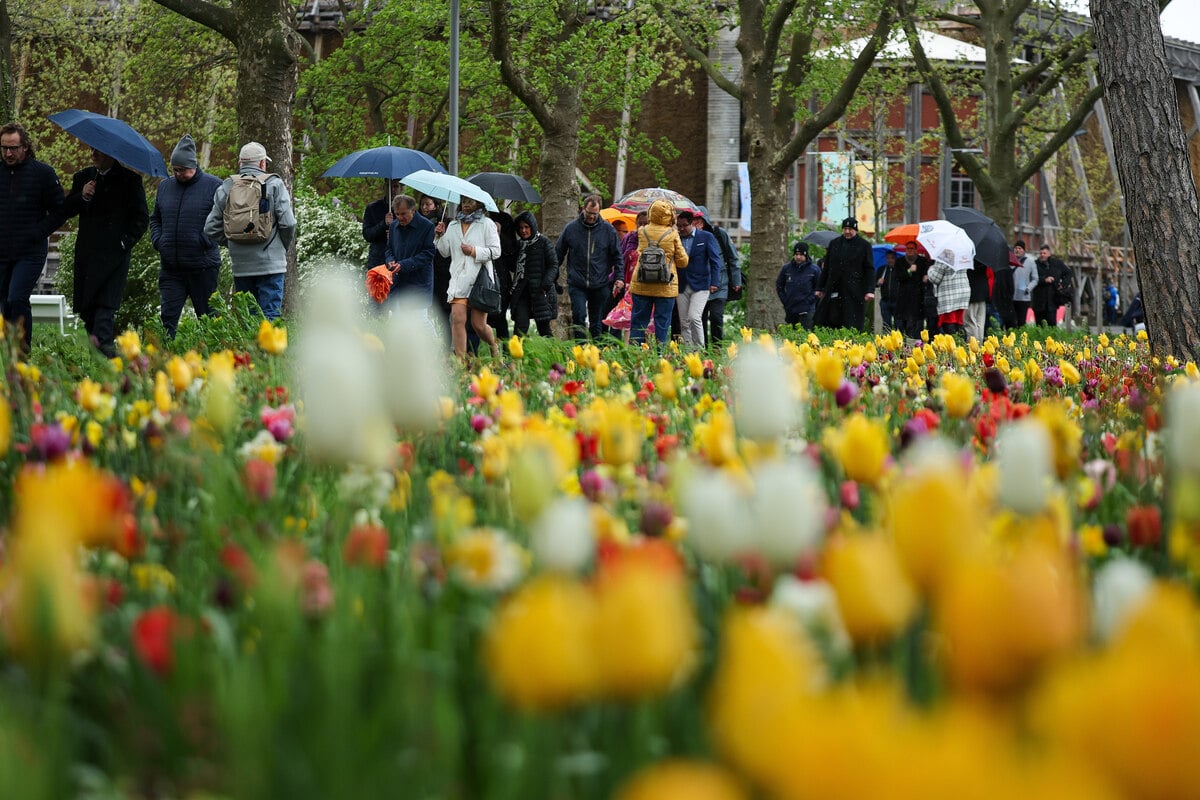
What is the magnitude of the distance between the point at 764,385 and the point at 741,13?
1993cm

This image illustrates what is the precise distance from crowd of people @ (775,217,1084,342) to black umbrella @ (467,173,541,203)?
3469 millimetres

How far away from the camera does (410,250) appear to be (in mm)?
11930

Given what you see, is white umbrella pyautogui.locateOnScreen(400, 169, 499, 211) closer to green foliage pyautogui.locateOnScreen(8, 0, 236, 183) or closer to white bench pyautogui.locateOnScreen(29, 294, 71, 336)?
white bench pyautogui.locateOnScreen(29, 294, 71, 336)

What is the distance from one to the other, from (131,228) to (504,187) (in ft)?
20.8

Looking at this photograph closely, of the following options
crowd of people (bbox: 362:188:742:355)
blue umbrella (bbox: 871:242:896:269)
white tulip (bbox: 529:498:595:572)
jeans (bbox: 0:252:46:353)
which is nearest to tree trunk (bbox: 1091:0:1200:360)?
crowd of people (bbox: 362:188:742:355)

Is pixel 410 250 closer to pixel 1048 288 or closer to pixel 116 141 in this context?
pixel 116 141

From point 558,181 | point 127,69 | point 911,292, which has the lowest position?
point 911,292

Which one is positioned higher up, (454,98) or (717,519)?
(454,98)

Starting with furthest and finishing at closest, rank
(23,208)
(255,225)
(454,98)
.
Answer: (454,98), (255,225), (23,208)

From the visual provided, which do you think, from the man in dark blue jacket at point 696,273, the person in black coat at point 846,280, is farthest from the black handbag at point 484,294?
the person in black coat at point 846,280

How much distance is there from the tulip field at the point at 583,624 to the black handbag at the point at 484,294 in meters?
9.08

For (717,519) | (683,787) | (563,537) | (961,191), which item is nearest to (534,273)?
(717,519)

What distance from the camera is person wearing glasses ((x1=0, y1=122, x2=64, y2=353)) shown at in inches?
399

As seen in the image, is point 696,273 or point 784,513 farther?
point 696,273
